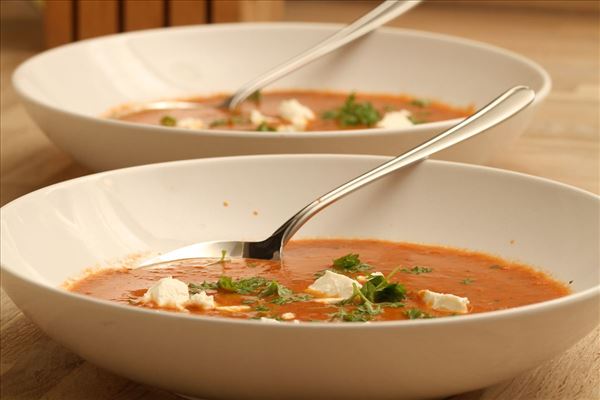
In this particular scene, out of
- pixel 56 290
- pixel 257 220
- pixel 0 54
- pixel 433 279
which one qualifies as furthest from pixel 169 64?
pixel 56 290

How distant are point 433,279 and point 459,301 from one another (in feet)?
0.43

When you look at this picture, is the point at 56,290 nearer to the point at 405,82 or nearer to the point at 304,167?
the point at 304,167

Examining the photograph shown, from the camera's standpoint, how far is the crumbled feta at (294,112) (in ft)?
7.00

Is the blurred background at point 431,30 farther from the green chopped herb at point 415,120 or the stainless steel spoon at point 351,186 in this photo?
the stainless steel spoon at point 351,186

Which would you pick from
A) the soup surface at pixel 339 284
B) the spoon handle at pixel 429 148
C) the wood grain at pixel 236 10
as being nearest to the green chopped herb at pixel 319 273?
the soup surface at pixel 339 284

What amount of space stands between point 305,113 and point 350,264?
802 mm

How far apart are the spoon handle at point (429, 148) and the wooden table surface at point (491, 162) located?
0.31 m

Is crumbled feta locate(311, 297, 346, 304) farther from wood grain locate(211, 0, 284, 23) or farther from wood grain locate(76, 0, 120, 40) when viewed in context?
wood grain locate(76, 0, 120, 40)

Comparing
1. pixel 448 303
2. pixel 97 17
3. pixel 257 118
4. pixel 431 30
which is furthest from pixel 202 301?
pixel 431 30

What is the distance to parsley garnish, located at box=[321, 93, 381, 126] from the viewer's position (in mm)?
2098

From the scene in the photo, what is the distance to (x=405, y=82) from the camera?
2.47m

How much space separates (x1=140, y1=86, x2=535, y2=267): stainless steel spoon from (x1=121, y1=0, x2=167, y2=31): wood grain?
58.7 inches

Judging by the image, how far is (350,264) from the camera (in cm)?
140

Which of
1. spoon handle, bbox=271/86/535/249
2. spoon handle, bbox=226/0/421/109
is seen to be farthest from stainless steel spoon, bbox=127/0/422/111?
spoon handle, bbox=271/86/535/249
